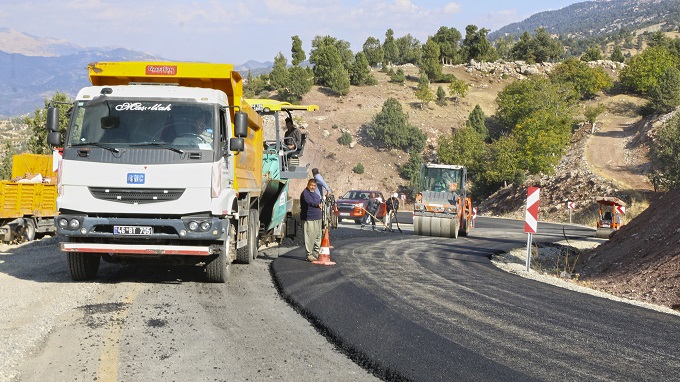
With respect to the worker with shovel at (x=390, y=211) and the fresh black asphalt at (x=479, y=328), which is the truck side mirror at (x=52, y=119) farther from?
the worker with shovel at (x=390, y=211)

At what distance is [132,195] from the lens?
10.3m

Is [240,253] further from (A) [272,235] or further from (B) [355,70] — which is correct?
(B) [355,70]

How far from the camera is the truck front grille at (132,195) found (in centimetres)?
1028

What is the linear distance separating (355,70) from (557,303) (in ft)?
301

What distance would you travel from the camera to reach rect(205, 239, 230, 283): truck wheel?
11.2 meters

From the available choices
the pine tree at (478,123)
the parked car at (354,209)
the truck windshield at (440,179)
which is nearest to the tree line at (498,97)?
the pine tree at (478,123)

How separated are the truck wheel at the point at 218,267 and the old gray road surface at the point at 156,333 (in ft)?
0.59

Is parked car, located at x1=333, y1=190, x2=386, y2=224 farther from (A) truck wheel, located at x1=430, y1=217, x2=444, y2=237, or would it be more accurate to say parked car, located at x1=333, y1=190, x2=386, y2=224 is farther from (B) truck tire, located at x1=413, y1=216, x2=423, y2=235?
(A) truck wheel, located at x1=430, y1=217, x2=444, y2=237

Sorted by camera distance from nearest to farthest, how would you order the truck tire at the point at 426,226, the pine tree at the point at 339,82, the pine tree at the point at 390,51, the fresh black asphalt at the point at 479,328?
the fresh black asphalt at the point at 479,328 < the truck tire at the point at 426,226 < the pine tree at the point at 339,82 < the pine tree at the point at 390,51

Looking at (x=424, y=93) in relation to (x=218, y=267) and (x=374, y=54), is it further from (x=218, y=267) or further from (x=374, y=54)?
(x=218, y=267)

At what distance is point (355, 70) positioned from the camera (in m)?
100

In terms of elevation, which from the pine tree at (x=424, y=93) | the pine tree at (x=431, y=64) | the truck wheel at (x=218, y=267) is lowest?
the truck wheel at (x=218, y=267)

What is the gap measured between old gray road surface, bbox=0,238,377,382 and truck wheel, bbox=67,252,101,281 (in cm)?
22

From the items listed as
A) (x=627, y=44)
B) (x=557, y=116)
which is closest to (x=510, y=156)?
(x=557, y=116)
